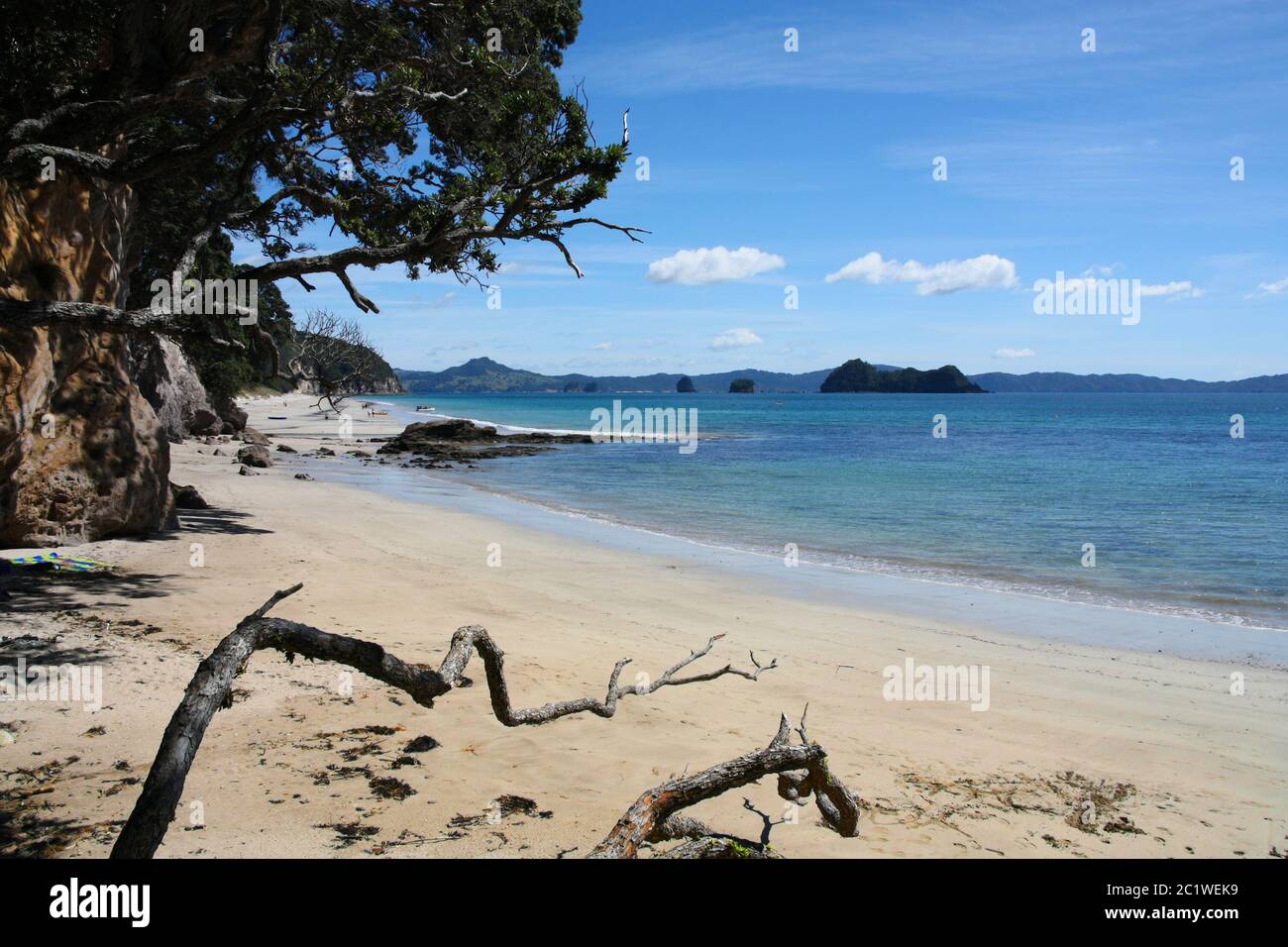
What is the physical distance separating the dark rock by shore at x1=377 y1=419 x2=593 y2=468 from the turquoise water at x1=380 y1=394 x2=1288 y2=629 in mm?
2292

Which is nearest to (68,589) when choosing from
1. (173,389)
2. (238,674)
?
(238,674)

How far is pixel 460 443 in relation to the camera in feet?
157

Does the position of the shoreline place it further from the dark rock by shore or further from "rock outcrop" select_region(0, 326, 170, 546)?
the dark rock by shore

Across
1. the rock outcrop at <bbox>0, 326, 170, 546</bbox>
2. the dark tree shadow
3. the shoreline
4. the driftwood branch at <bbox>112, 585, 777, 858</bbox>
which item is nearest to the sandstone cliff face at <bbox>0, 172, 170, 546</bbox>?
the rock outcrop at <bbox>0, 326, 170, 546</bbox>

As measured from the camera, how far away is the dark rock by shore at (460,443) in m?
40.2

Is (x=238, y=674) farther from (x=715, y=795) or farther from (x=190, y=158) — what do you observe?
(x=190, y=158)

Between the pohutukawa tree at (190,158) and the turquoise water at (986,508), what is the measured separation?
29.6 ft

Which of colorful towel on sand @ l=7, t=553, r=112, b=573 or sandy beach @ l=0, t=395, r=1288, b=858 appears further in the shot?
colorful towel on sand @ l=7, t=553, r=112, b=573

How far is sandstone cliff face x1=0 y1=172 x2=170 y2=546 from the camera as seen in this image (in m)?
8.36

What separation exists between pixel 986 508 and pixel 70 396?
21.4m

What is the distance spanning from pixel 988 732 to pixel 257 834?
17.8 ft

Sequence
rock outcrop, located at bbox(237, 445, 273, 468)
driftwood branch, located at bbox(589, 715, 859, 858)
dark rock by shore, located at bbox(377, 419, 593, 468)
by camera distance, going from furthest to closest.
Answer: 1. dark rock by shore, located at bbox(377, 419, 593, 468)
2. rock outcrop, located at bbox(237, 445, 273, 468)
3. driftwood branch, located at bbox(589, 715, 859, 858)

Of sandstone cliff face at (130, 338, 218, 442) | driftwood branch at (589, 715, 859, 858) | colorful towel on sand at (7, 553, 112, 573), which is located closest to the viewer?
driftwood branch at (589, 715, 859, 858)

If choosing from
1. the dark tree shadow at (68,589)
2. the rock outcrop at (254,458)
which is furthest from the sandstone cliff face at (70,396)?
the rock outcrop at (254,458)
